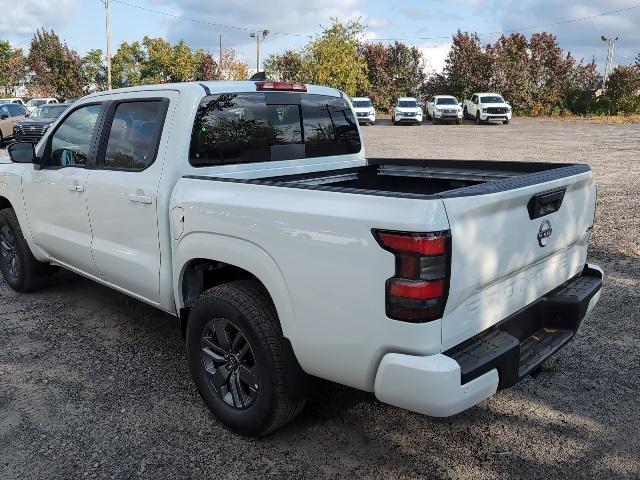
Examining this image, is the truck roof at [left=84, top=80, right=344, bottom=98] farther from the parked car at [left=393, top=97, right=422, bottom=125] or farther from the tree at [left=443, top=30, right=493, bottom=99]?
the tree at [left=443, top=30, right=493, bottom=99]

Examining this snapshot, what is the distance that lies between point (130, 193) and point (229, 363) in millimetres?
1286

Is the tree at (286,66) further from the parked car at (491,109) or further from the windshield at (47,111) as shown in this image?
the windshield at (47,111)

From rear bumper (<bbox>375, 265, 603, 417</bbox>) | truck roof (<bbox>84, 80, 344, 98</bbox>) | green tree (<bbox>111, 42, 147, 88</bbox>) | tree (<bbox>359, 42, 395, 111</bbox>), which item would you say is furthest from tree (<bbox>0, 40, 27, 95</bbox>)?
rear bumper (<bbox>375, 265, 603, 417</bbox>)

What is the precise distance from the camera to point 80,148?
4.29 m

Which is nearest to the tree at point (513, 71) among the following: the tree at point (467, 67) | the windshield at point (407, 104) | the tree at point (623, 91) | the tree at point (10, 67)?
the tree at point (467, 67)

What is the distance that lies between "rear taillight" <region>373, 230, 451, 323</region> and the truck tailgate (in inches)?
2.1

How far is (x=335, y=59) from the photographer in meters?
42.1

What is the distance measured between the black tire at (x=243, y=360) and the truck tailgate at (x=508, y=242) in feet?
2.86

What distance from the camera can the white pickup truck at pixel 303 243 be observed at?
92.0 inches

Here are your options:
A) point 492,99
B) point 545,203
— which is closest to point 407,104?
point 492,99

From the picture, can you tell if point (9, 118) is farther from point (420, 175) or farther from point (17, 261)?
point (420, 175)

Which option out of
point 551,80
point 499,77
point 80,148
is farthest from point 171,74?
point 80,148

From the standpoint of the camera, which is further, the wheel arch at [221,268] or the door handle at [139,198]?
the door handle at [139,198]

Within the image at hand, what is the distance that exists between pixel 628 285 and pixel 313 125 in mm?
3456
